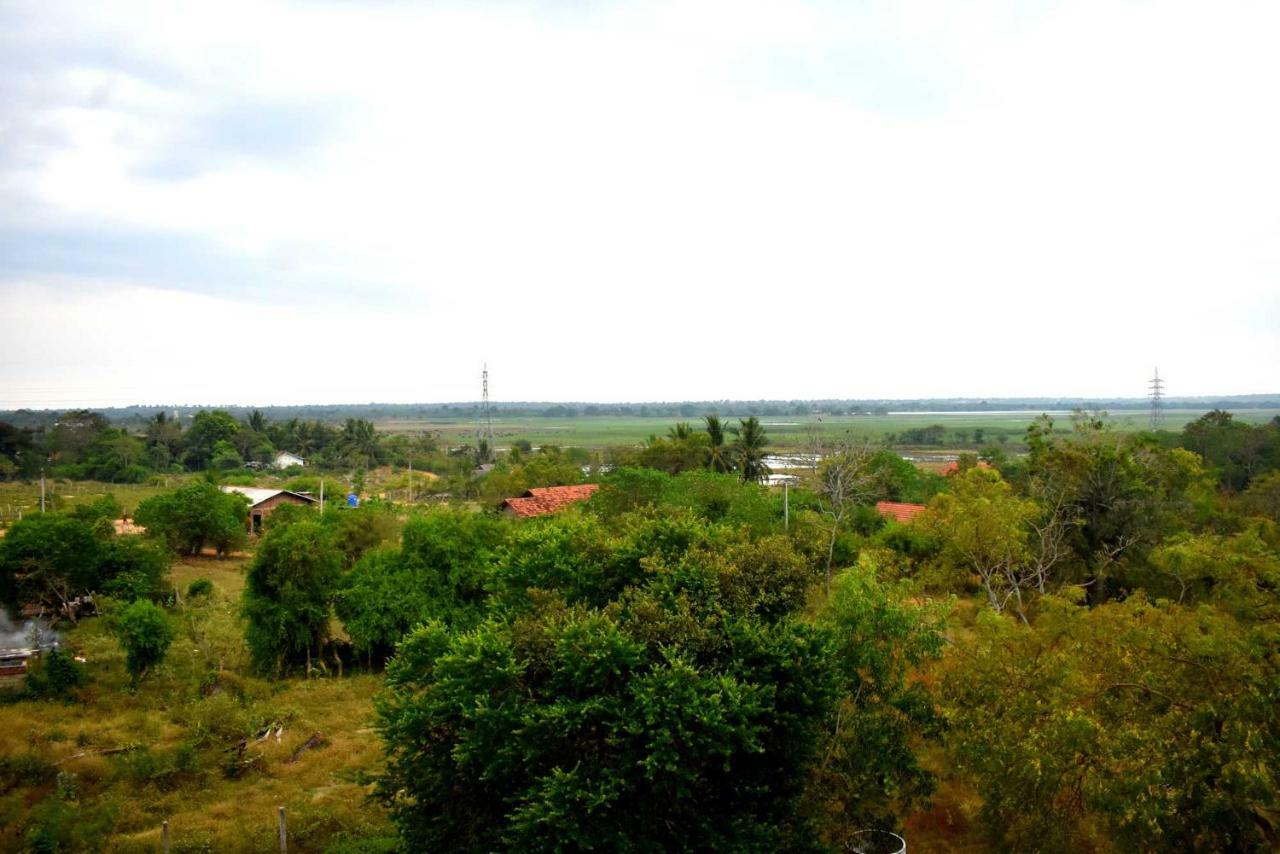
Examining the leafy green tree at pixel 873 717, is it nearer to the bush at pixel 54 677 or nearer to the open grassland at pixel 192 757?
the open grassland at pixel 192 757

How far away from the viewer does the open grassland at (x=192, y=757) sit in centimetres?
1266

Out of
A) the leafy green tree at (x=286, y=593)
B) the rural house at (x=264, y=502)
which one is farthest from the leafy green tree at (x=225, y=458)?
the leafy green tree at (x=286, y=593)

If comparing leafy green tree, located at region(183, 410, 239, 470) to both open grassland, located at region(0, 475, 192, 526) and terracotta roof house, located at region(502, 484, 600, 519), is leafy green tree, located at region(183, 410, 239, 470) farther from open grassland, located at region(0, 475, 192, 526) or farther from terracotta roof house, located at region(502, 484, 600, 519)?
terracotta roof house, located at region(502, 484, 600, 519)

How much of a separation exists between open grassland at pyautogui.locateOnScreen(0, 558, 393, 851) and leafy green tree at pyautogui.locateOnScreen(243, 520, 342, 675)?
945 mm

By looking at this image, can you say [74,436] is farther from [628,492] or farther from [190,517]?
[628,492]

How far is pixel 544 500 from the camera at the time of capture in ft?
123

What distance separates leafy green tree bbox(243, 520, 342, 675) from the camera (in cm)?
2070

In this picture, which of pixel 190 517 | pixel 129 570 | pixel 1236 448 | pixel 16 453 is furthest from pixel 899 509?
pixel 16 453

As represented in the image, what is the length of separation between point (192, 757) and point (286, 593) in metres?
5.96

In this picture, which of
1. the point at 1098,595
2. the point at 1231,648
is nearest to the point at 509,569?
the point at 1231,648

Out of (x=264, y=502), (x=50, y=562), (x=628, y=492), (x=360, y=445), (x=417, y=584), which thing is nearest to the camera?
(x=417, y=584)

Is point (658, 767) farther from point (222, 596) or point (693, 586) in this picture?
point (222, 596)

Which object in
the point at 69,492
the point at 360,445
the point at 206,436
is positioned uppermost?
the point at 206,436

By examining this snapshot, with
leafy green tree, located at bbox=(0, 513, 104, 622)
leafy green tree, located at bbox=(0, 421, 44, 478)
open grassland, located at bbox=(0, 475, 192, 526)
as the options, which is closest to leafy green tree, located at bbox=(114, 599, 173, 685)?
leafy green tree, located at bbox=(0, 513, 104, 622)
